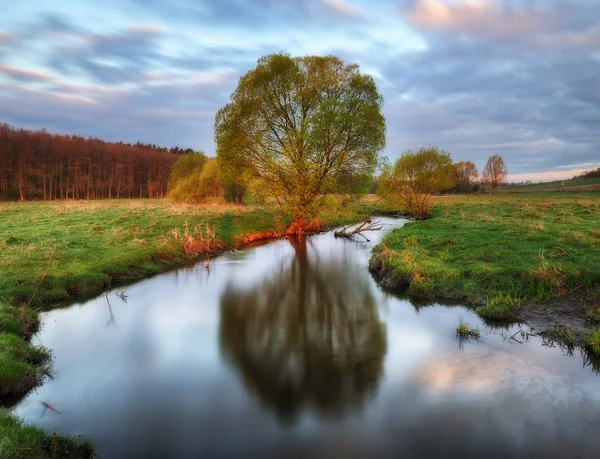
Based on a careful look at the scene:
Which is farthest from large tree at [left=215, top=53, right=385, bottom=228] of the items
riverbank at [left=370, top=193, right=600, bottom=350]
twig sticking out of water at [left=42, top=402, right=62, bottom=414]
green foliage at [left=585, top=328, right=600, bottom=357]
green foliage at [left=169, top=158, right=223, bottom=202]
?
green foliage at [left=169, top=158, right=223, bottom=202]

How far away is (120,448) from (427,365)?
675cm

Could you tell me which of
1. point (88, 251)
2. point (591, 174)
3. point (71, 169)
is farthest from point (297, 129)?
point (591, 174)

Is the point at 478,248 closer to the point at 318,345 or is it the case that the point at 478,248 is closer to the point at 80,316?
the point at 318,345

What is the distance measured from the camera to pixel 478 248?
17703 mm

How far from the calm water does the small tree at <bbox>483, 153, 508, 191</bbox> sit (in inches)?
3636

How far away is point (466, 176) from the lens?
10281 centimetres

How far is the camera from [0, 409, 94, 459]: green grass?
5188 millimetres

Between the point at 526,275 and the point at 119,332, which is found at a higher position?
the point at 526,275

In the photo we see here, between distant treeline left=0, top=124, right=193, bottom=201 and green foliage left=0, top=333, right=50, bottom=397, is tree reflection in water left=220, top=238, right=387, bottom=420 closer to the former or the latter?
green foliage left=0, top=333, right=50, bottom=397

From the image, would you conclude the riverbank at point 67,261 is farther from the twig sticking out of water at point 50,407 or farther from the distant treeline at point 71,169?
the distant treeline at point 71,169

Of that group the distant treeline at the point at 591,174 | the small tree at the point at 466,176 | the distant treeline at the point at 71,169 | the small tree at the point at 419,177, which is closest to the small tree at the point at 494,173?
the small tree at the point at 466,176

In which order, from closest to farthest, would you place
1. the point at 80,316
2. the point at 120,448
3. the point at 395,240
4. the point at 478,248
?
the point at 120,448 < the point at 80,316 < the point at 478,248 < the point at 395,240

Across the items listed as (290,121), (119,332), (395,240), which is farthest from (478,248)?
(290,121)

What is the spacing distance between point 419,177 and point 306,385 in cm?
3532
